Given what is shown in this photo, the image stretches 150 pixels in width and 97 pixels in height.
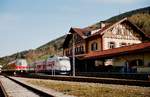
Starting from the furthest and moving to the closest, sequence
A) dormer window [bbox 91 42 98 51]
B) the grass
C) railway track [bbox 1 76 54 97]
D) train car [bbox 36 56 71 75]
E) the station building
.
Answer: dormer window [bbox 91 42 98 51]
train car [bbox 36 56 71 75]
the station building
railway track [bbox 1 76 54 97]
the grass

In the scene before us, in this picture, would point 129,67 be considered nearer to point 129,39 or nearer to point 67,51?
point 129,39

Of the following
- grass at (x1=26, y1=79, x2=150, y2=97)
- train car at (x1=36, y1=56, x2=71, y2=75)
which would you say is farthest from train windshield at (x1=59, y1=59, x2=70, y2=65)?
grass at (x1=26, y1=79, x2=150, y2=97)

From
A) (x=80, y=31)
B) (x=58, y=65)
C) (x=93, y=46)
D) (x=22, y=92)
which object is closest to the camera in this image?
(x=22, y=92)

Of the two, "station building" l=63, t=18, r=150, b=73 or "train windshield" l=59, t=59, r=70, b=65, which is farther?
"train windshield" l=59, t=59, r=70, b=65

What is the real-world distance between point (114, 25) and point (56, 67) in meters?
12.6

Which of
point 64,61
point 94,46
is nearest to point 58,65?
point 64,61

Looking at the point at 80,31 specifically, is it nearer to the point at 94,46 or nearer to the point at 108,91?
the point at 94,46

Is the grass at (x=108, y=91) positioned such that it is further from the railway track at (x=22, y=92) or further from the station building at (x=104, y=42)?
the station building at (x=104, y=42)

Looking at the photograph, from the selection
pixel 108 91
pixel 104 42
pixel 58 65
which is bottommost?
pixel 108 91

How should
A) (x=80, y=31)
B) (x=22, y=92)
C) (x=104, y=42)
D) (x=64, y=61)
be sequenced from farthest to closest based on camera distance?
1. (x=80, y=31)
2. (x=104, y=42)
3. (x=64, y=61)
4. (x=22, y=92)

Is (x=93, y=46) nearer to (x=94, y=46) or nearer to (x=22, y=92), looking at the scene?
(x=94, y=46)

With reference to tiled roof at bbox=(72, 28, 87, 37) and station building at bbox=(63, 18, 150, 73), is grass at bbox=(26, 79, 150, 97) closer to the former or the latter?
station building at bbox=(63, 18, 150, 73)

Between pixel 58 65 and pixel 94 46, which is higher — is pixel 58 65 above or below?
below

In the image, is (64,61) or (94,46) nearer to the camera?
(64,61)
